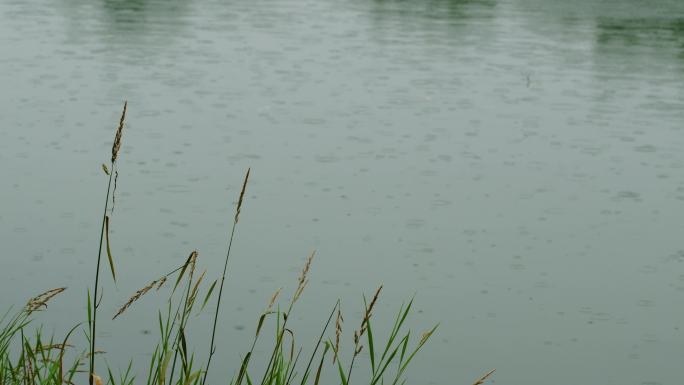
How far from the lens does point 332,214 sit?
739 cm

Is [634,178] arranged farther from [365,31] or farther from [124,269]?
[365,31]

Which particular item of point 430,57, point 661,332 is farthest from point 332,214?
point 430,57

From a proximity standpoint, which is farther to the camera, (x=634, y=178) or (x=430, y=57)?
(x=430, y=57)

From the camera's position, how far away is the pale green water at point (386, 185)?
19.1 feet

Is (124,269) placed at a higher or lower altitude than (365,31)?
higher

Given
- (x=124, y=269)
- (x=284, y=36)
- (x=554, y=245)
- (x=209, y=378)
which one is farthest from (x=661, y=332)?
(x=284, y=36)

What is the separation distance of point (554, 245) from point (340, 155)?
7.73 ft

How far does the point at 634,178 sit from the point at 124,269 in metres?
3.92

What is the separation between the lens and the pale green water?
581cm

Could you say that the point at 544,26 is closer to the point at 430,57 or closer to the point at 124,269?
the point at 430,57

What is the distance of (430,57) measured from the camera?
559 inches

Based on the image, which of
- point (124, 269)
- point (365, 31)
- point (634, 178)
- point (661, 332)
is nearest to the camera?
point (661, 332)

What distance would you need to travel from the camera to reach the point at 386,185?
809 cm

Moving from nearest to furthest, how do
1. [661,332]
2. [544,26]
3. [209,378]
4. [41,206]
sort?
[209,378] < [661,332] < [41,206] < [544,26]
